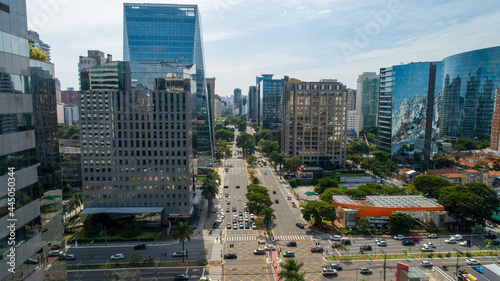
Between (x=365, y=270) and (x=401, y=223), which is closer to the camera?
(x=365, y=270)

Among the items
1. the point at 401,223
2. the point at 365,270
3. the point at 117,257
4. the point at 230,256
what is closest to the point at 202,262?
the point at 230,256

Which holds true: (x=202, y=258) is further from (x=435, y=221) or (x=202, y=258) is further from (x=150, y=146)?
(x=435, y=221)

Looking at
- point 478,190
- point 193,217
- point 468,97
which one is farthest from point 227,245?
point 468,97

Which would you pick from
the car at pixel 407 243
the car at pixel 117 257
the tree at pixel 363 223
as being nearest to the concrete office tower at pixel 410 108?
the tree at pixel 363 223

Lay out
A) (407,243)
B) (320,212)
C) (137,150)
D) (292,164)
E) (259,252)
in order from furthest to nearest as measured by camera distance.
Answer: (292,164) < (137,150) < (320,212) < (407,243) < (259,252)

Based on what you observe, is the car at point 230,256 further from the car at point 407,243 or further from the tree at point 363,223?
the car at point 407,243

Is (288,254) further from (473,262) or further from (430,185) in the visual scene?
(430,185)
